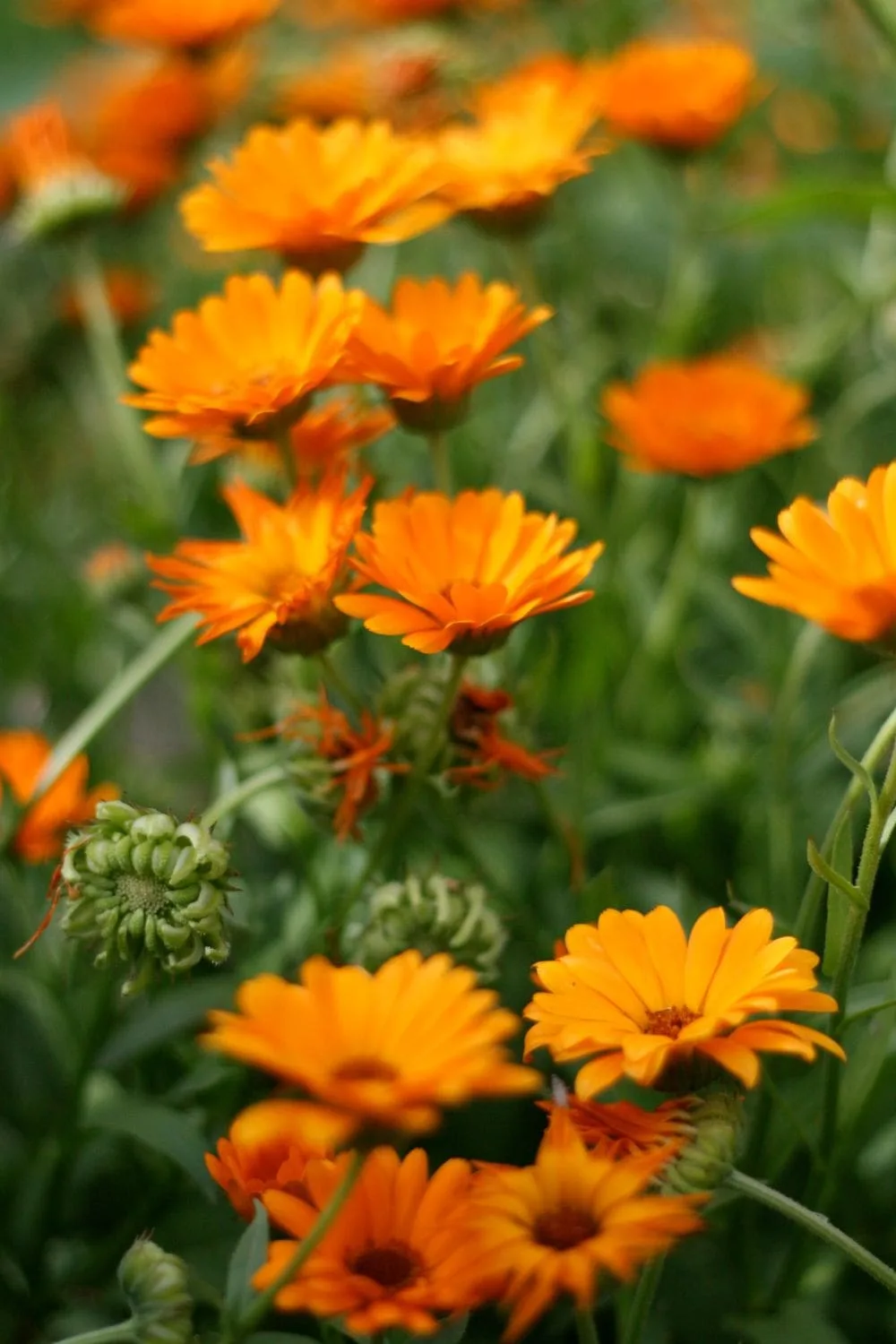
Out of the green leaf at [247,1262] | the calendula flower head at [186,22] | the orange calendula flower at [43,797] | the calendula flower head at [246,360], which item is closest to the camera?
the green leaf at [247,1262]

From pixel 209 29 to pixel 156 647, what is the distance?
2.31 feet

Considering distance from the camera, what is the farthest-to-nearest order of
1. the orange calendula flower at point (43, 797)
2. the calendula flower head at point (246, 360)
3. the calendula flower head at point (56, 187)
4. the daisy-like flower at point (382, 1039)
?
the calendula flower head at point (56, 187), the orange calendula flower at point (43, 797), the calendula flower head at point (246, 360), the daisy-like flower at point (382, 1039)

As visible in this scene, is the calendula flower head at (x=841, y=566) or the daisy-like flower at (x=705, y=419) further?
the daisy-like flower at (x=705, y=419)

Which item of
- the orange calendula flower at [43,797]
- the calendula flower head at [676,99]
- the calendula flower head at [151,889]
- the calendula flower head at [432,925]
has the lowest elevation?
the orange calendula flower at [43,797]

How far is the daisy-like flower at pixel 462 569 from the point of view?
22.5 inches

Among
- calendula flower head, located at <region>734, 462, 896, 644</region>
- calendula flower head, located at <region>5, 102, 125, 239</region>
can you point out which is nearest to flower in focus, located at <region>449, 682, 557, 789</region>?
calendula flower head, located at <region>734, 462, 896, 644</region>

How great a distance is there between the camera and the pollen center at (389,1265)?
1.56 feet

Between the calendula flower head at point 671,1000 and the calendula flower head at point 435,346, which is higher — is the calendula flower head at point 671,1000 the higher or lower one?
the lower one

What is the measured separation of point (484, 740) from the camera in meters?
0.66

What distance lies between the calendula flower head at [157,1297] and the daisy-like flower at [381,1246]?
34 millimetres

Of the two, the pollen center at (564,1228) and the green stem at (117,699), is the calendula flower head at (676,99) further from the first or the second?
the pollen center at (564,1228)

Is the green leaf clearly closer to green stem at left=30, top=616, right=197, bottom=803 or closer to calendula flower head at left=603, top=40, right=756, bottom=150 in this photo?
green stem at left=30, top=616, right=197, bottom=803

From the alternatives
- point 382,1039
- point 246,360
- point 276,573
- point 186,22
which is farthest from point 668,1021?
point 186,22

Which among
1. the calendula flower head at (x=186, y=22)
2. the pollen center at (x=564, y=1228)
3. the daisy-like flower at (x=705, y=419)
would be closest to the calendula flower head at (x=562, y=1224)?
the pollen center at (x=564, y=1228)
